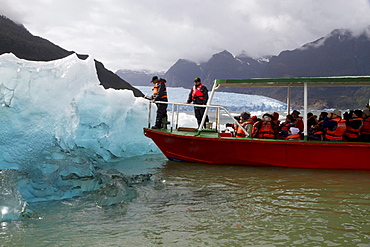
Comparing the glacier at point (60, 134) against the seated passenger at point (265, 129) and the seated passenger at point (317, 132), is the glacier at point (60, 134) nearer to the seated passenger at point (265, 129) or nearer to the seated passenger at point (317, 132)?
the seated passenger at point (265, 129)

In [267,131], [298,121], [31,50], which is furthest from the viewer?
[31,50]

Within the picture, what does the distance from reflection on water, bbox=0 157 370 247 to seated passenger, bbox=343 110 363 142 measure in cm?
119

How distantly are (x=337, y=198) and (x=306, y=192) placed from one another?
1.53ft

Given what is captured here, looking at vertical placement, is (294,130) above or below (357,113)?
below

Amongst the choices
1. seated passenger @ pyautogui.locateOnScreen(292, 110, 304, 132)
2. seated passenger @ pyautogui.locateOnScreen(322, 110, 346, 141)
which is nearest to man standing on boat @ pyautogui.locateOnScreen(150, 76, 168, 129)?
seated passenger @ pyautogui.locateOnScreen(292, 110, 304, 132)

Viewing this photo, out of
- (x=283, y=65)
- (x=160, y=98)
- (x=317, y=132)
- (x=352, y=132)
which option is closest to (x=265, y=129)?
(x=317, y=132)

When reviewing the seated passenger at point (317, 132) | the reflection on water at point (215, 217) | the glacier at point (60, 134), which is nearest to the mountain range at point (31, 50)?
the glacier at point (60, 134)

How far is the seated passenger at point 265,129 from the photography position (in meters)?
6.80

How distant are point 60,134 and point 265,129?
422cm

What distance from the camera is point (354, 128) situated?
677 centimetres

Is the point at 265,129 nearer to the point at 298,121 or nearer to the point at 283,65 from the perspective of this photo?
the point at 298,121

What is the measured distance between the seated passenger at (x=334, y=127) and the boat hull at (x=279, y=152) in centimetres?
17

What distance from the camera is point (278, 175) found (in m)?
6.16

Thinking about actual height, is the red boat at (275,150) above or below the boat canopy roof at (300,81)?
below
